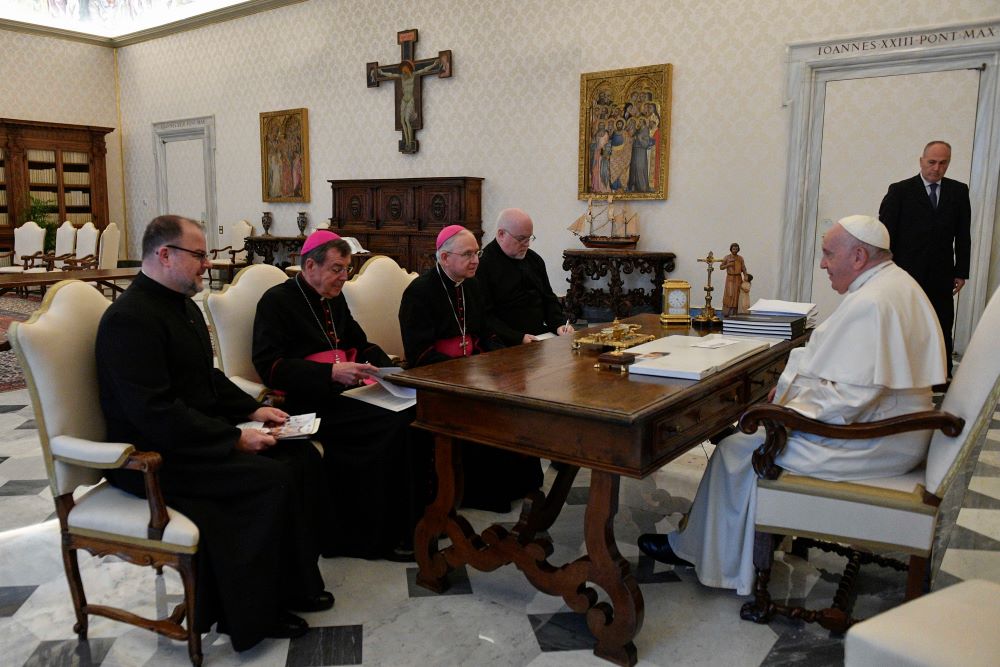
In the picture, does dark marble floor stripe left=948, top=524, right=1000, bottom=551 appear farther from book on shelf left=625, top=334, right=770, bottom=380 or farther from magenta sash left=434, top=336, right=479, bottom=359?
magenta sash left=434, top=336, right=479, bottom=359

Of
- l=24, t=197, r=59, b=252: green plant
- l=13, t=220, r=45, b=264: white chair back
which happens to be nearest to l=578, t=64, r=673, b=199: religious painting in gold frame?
l=13, t=220, r=45, b=264: white chair back

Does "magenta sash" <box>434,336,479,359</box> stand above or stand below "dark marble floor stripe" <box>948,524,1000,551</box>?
above

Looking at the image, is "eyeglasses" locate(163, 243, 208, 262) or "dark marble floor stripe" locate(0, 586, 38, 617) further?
"dark marble floor stripe" locate(0, 586, 38, 617)

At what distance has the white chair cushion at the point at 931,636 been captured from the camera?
139 centimetres

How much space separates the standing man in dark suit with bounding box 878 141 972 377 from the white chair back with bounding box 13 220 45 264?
11.3 m

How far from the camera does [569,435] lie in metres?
2.21

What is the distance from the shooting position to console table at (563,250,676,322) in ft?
25.2

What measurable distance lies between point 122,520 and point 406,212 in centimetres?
749

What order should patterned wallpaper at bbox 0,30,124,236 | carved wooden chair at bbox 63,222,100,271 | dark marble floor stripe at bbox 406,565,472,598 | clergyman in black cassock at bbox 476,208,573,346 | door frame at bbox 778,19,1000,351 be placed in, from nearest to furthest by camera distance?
dark marble floor stripe at bbox 406,565,472,598 → clergyman in black cassock at bbox 476,208,573,346 → door frame at bbox 778,19,1000,351 → carved wooden chair at bbox 63,222,100,271 → patterned wallpaper at bbox 0,30,124,236

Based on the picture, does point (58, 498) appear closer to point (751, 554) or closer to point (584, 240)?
point (751, 554)

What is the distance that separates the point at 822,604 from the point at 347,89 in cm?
935

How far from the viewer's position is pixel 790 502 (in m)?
2.39

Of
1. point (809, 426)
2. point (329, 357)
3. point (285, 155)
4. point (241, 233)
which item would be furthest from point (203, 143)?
point (809, 426)

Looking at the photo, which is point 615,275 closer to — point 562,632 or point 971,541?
point 971,541
